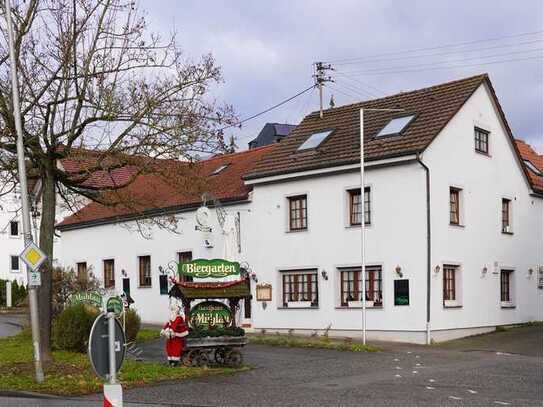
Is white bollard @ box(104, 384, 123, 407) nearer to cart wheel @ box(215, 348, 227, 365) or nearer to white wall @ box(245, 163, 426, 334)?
cart wheel @ box(215, 348, 227, 365)

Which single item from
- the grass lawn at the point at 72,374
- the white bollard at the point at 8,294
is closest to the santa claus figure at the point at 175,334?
the grass lawn at the point at 72,374

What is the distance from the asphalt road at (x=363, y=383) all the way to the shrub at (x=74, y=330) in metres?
1.76

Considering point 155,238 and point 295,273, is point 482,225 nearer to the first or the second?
point 295,273

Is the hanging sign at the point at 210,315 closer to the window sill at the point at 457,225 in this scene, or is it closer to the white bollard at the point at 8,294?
the window sill at the point at 457,225

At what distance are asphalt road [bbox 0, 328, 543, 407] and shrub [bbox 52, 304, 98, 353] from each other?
1.76 metres

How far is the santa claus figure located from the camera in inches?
747

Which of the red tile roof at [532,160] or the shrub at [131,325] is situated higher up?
the red tile roof at [532,160]

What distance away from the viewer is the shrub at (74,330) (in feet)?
78.3

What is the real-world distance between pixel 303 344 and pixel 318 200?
18.7 ft

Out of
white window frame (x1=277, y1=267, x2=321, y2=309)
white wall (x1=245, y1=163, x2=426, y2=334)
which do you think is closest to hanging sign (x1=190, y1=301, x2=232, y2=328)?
white wall (x1=245, y1=163, x2=426, y2=334)

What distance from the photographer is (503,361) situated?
68.9ft

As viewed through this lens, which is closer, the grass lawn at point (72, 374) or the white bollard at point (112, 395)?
the white bollard at point (112, 395)

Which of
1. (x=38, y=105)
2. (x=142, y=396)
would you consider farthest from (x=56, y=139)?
(x=142, y=396)

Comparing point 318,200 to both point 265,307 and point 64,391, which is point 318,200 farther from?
point 64,391
